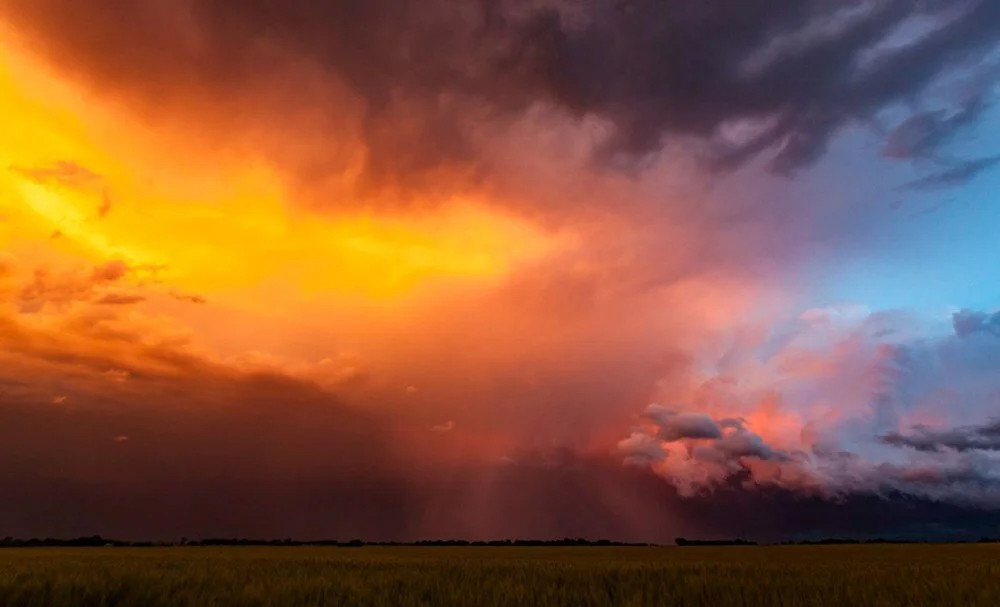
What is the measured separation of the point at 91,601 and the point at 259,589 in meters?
1.89

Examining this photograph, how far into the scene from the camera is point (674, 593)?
7.84m

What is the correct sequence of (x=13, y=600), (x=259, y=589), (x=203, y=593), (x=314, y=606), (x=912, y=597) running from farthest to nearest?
(x=912, y=597) < (x=259, y=589) < (x=203, y=593) < (x=314, y=606) < (x=13, y=600)

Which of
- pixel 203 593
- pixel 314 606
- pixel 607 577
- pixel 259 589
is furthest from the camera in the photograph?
pixel 607 577

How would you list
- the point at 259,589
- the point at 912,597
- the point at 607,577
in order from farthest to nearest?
the point at 607,577
the point at 912,597
the point at 259,589

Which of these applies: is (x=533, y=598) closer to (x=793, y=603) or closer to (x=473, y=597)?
(x=473, y=597)

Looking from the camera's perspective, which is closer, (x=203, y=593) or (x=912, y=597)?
(x=203, y=593)

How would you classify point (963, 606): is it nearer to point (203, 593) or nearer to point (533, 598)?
point (533, 598)

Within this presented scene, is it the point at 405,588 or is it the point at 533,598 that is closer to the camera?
the point at 533,598

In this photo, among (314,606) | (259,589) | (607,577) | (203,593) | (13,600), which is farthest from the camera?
(607,577)

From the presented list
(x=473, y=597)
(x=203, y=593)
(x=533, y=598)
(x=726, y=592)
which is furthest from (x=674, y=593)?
(x=203, y=593)

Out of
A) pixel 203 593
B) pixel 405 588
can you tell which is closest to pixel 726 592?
pixel 405 588

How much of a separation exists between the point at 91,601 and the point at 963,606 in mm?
9899

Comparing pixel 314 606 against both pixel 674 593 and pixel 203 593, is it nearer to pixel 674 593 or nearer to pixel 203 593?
pixel 203 593

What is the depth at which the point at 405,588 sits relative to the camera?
869 cm
